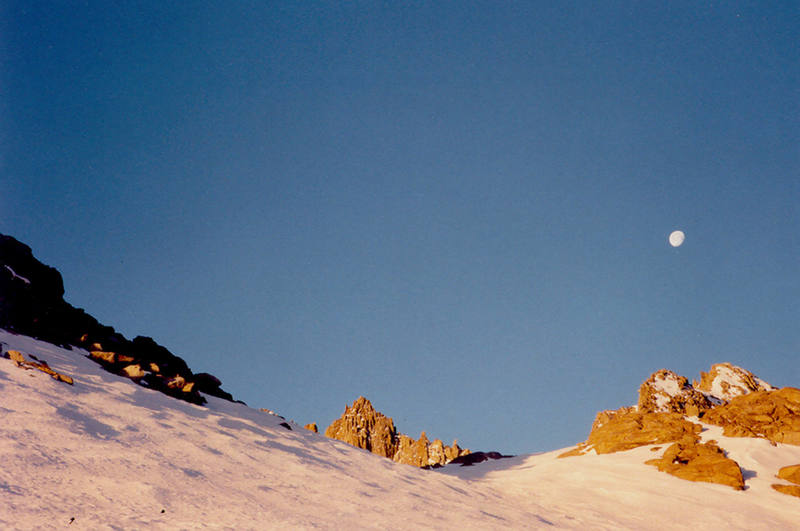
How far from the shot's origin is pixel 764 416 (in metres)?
42.1

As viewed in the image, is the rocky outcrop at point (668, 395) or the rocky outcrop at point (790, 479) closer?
the rocky outcrop at point (790, 479)

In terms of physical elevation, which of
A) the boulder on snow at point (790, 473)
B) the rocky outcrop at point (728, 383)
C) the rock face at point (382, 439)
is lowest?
the rock face at point (382, 439)

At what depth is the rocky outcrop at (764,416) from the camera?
3841 centimetres

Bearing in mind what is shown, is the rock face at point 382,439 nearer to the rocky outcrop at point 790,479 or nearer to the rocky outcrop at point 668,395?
the rocky outcrop at point 668,395

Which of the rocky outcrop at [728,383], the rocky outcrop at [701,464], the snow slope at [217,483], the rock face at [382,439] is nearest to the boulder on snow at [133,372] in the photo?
the snow slope at [217,483]

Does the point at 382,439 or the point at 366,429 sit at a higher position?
the point at 366,429

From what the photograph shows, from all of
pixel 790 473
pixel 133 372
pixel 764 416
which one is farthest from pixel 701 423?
pixel 133 372

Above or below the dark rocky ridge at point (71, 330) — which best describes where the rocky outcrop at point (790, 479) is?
above

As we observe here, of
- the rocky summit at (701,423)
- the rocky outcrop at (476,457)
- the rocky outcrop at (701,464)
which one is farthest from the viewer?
the rocky outcrop at (476,457)

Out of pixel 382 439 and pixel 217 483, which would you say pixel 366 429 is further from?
pixel 217 483

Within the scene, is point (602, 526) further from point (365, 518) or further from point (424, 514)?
point (365, 518)

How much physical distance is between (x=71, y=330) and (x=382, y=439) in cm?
7592

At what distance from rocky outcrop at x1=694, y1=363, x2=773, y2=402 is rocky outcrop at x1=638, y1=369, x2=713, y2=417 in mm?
4092

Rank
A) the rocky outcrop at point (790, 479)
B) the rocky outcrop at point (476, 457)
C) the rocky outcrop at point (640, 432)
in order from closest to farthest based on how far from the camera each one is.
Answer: the rocky outcrop at point (790, 479), the rocky outcrop at point (640, 432), the rocky outcrop at point (476, 457)
